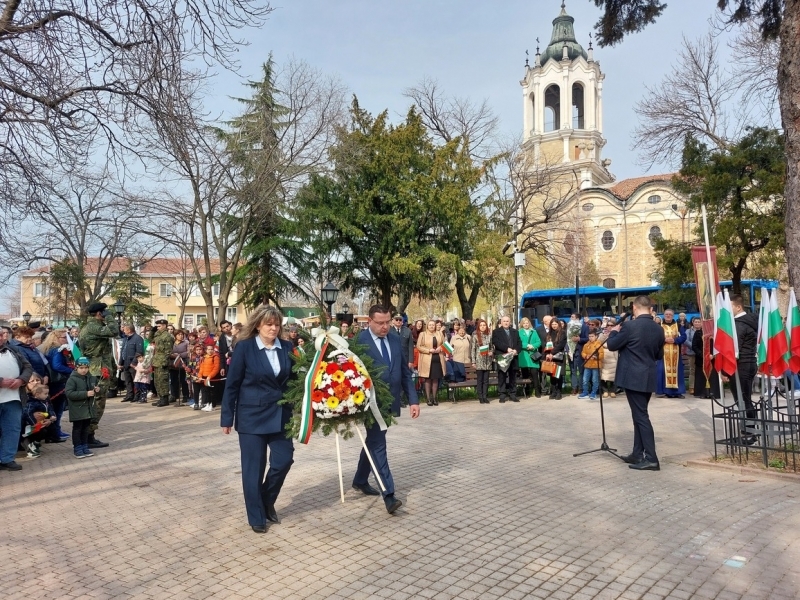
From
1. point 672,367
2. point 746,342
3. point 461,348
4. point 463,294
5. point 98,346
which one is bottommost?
point 672,367

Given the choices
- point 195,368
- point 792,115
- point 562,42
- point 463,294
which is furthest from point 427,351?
point 562,42

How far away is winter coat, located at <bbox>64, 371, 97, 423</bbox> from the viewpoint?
8.95 m

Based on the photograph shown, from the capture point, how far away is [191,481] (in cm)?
739

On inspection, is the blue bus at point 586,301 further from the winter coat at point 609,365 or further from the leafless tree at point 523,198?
the winter coat at point 609,365

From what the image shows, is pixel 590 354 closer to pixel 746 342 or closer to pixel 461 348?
pixel 461 348

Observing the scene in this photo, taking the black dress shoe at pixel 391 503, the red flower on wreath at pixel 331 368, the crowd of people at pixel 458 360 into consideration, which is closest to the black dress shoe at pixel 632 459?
the black dress shoe at pixel 391 503

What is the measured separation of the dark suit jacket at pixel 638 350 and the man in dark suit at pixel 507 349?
6.65 m

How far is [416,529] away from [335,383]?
1.48 metres

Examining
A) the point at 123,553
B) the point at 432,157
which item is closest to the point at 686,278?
the point at 432,157

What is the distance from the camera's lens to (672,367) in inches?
594

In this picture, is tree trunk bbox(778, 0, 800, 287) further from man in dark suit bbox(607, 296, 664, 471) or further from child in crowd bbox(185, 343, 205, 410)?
child in crowd bbox(185, 343, 205, 410)

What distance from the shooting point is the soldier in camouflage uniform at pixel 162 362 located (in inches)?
607

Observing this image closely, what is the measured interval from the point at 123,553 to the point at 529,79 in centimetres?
7226

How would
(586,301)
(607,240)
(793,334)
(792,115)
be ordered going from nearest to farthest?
(793,334) → (792,115) → (586,301) → (607,240)
